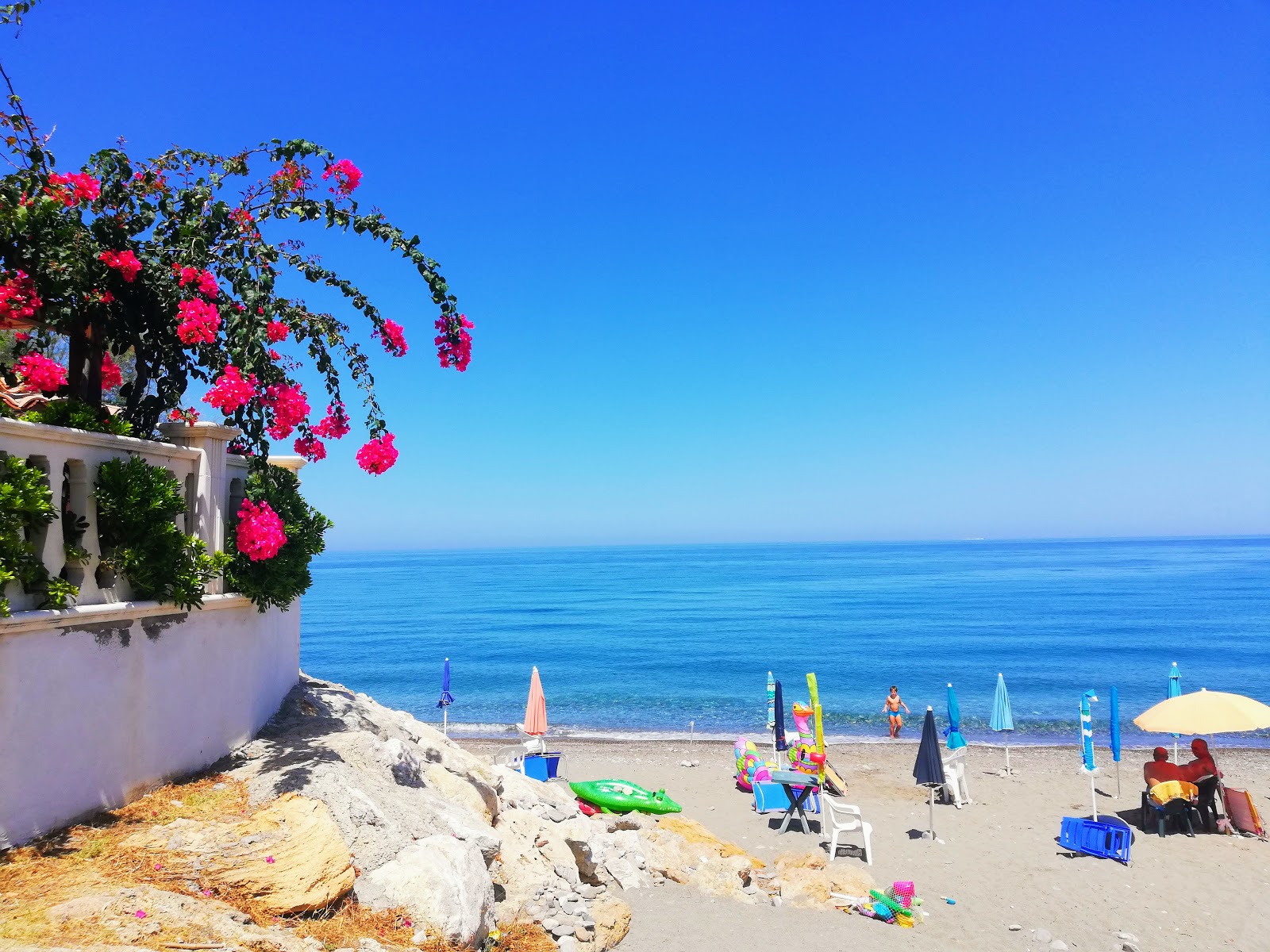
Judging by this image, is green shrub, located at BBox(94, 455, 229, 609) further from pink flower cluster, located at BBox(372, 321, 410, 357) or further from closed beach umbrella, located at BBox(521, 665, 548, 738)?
closed beach umbrella, located at BBox(521, 665, 548, 738)

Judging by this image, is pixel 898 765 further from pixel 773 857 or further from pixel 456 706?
pixel 456 706

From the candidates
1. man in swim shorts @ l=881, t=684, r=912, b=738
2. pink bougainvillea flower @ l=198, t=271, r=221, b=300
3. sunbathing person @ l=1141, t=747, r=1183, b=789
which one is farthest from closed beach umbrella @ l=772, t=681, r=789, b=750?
pink bougainvillea flower @ l=198, t=271, r=221, b=300

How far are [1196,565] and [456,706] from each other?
129m

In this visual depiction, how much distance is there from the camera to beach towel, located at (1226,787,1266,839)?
1257 centimetres

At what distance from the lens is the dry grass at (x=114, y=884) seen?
12.8ft

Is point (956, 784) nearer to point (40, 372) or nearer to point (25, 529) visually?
point (25, 529)

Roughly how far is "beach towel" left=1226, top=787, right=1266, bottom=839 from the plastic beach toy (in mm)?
9223

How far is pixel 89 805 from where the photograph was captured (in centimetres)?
A: 537

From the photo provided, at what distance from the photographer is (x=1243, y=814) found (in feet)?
41.5

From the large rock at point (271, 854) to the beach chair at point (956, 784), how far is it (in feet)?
42.3

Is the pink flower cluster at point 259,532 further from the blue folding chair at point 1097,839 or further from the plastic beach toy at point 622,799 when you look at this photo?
the blue folding chair at point 1097,839

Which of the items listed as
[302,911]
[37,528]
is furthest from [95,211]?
[302,911]

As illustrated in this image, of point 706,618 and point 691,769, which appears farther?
point 706,618

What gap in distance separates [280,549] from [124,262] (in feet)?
8.84
